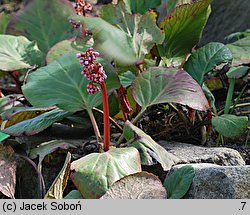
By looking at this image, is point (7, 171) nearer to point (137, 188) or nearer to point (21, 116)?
point (21, 116)

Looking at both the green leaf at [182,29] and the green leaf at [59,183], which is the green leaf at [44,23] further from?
the green leaf at [59,183]

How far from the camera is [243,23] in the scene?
2.61m

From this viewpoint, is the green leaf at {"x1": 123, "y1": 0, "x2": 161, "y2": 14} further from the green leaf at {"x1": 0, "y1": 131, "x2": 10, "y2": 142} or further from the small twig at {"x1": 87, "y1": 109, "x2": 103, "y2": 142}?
the green leaf at {"x1": 0, "y1": 131, "x2": 10, "y2": 142}

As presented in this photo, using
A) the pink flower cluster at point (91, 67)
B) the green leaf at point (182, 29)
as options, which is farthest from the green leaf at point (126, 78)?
the pink flower cluster at point (91, 67)

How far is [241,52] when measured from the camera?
6.17ft

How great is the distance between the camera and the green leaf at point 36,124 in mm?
1636

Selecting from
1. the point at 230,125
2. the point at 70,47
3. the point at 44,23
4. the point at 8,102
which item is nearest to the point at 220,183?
the point at 230,125

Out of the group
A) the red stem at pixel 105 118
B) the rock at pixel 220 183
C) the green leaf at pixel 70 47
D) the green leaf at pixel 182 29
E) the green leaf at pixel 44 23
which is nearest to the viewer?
the rock at pixel 220 183

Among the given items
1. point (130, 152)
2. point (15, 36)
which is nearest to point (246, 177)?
point (130, 152)

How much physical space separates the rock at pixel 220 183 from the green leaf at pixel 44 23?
1.07 metres

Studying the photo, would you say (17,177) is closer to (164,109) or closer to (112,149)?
(112,149)

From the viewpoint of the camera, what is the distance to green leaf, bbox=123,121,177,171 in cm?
150

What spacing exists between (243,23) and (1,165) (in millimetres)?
1400

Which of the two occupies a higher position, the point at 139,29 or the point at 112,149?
the point at 139,29
